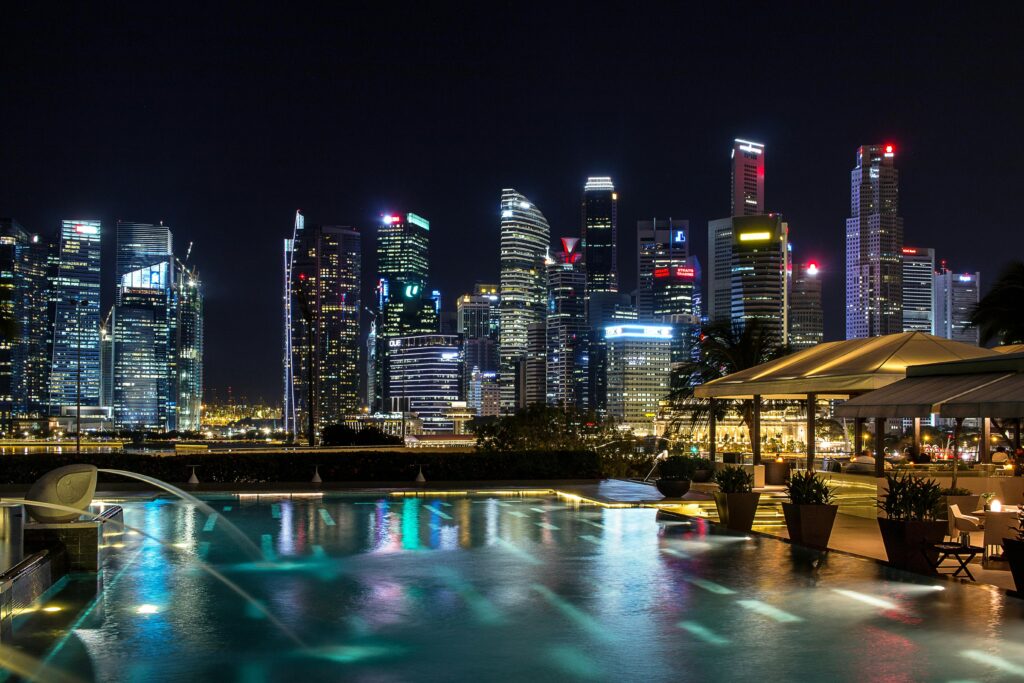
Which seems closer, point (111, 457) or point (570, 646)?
point (570, 646)

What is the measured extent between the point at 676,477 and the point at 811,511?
29.3ft

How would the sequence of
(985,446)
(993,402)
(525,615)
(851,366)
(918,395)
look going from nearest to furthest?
1. (525,615)
2. (993,402)
3. (918,395)
4. (851,366)
5. (985,446)

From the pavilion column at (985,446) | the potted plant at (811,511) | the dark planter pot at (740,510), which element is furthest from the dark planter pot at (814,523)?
the pavilion column at (985,446)

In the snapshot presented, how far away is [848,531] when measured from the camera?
16.0 metres

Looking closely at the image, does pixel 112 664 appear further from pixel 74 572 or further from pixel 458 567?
pixel 458 567

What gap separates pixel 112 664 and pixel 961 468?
15.3 metres

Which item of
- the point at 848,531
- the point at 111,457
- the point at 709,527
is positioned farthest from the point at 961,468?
the point at 111,457

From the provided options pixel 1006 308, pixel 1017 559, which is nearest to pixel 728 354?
pixel 1006 308

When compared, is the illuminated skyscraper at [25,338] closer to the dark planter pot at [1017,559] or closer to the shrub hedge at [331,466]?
the shrub hedge at [331,466]

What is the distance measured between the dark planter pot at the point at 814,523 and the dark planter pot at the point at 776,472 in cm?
938

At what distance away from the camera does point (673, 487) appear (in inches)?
867

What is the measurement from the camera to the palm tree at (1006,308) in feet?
99.9

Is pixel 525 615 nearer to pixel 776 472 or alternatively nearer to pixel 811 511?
pixel 811 511

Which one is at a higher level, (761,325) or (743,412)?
(761,325)
